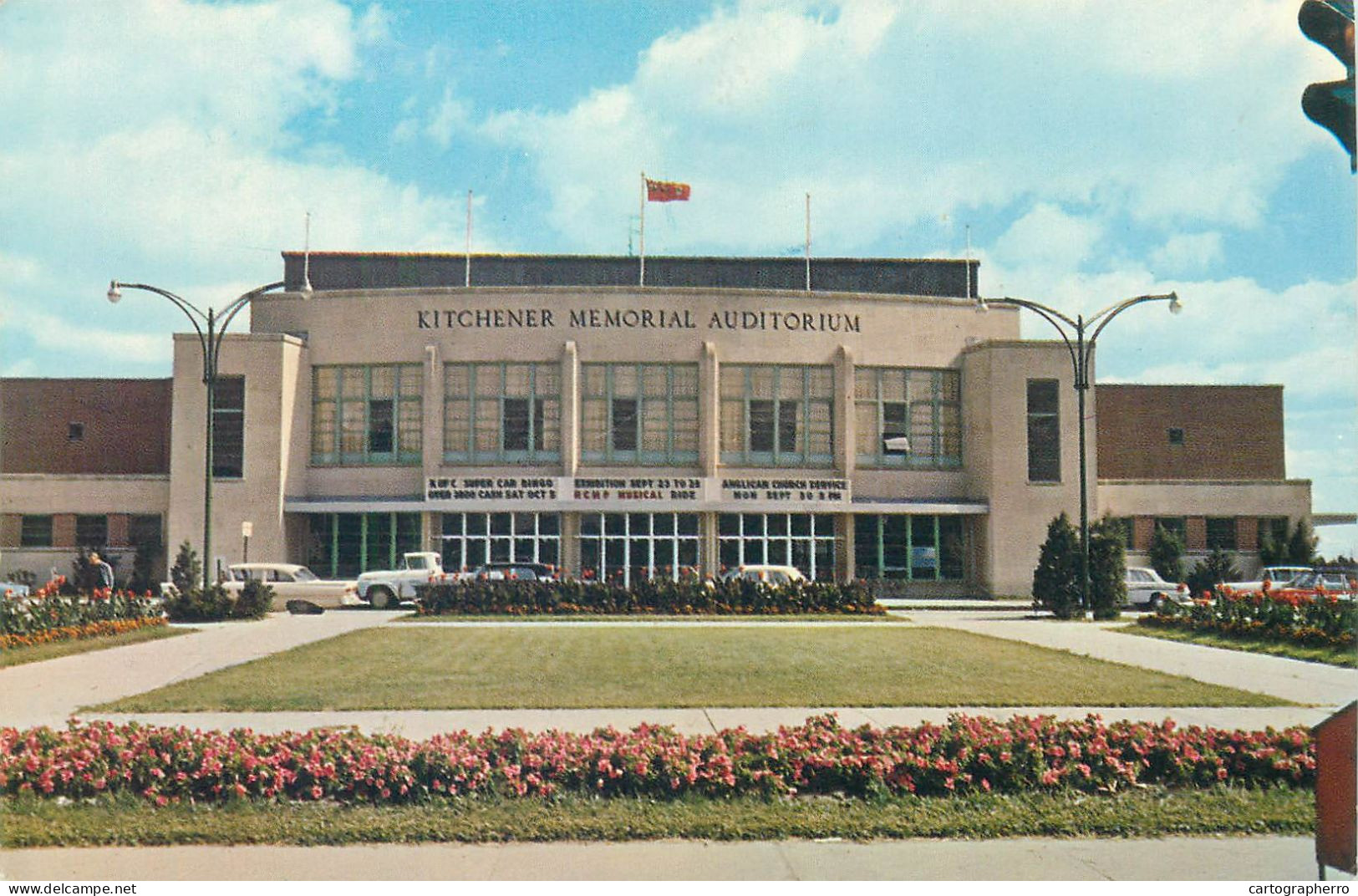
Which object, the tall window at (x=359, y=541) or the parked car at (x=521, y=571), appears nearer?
the parked car at (x=521, y=571)

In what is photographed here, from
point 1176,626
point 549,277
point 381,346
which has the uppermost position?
point 549,277

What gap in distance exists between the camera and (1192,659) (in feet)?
67.5

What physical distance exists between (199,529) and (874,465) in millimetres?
24300

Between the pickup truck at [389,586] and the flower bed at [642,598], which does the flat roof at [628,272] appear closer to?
the pickup truck at [389,586]

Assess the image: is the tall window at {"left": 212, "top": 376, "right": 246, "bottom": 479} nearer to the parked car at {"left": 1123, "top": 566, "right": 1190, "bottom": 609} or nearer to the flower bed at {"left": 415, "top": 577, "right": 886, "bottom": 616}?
the flower bed at {"left": 415, "top": 577, "right": 886, "bottom": 616}

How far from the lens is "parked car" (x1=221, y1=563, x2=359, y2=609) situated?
3569 centimetres

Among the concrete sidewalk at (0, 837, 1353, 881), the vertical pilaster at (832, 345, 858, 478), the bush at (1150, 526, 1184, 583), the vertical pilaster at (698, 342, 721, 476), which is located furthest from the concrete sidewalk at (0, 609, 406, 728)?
the bush at (1150, 526, 1184, 583)

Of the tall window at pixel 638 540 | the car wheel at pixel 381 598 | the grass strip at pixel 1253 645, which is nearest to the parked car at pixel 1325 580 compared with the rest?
the grass strip at pixel 1253 645

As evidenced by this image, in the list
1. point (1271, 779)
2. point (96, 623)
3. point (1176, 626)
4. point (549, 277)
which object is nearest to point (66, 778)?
point (1271, 779)

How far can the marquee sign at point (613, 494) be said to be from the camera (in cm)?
4419

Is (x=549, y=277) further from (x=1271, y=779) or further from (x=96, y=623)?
(x=1271, y=779)

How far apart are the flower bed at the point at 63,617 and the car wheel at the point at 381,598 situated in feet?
34.5

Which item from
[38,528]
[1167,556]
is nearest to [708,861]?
[1167,556]
